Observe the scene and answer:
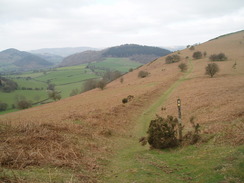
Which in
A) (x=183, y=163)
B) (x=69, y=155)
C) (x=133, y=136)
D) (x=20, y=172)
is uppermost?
(x=20, y=172)

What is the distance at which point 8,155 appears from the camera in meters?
7.61

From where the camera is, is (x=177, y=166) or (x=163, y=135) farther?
(x=163, y=135)

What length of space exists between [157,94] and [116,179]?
30.7 meters

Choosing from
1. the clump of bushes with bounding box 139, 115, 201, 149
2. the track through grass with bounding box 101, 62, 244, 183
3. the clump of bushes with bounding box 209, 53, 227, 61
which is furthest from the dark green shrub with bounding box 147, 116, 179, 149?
the clump of bushes with bounding box 209, 53, 227, 61

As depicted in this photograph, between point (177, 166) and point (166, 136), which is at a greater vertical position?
point (166, 136)

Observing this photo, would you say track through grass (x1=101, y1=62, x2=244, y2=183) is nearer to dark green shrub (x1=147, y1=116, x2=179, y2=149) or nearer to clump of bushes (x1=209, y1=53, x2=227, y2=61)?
dark green shrub (x1=147, y1=116, x2=179, y2=149)

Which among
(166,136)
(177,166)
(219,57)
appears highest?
(219,57)

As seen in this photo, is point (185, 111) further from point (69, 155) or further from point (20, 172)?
point (20, 172)

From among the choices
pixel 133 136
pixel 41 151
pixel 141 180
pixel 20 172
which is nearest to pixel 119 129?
pixel 133 136

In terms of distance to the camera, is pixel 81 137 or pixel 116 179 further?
pixel 81 137

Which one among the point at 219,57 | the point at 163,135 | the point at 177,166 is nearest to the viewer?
the point at 177,166

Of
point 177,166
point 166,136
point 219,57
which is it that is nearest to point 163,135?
point 166,136

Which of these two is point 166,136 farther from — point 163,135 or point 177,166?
point 177,166

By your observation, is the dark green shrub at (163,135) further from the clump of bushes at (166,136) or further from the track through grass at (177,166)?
the track through grass at (177,166)
